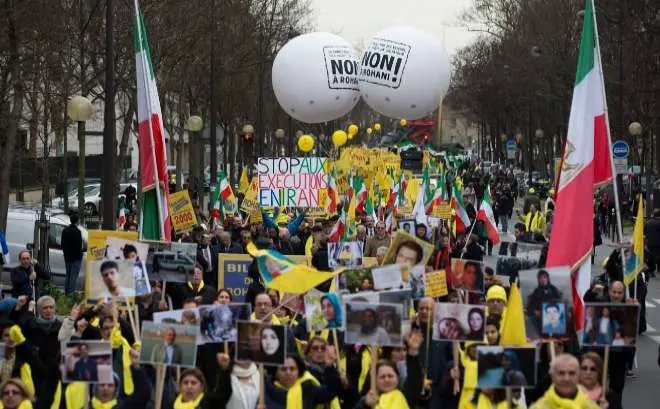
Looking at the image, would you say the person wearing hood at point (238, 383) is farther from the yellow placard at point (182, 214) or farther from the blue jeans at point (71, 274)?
the blue jeans at point (71, 274)

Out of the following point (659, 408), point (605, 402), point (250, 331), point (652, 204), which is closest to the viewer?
point (605, 402)

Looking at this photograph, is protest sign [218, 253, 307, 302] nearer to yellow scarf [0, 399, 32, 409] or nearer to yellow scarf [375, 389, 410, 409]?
yellow scarf [375, 389, 410, 409]

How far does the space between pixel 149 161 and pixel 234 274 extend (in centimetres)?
198

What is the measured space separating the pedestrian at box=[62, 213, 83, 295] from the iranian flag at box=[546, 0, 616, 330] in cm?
1019

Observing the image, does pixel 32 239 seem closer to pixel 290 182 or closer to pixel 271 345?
pixel 290 182

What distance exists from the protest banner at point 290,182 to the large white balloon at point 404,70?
9.38ft

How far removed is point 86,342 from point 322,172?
1840cm

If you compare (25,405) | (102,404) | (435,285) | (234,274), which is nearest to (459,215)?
(234,274)

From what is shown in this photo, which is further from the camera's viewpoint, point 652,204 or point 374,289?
point 652,204

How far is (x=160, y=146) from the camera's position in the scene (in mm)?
17750

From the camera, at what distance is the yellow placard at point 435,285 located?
14148 millimetres

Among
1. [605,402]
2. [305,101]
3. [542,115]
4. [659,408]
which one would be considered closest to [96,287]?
[605,402]

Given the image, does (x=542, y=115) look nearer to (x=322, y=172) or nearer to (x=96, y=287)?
(x=322, y=172)

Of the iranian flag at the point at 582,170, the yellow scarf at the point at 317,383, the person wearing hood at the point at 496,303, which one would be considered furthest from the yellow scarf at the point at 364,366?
the iranian flag at the point at 582,170
